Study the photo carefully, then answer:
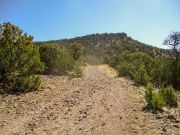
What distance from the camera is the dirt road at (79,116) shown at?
39.3ft

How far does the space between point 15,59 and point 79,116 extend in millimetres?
9234

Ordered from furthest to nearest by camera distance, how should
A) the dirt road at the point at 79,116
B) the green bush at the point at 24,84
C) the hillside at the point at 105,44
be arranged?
1. the hillside at the point at 105,44
2. the green bush at the point at 24,84
3. the dirt road at the point at 79,116

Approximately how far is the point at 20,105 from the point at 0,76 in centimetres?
607

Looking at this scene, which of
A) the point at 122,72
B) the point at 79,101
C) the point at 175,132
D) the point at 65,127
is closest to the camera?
the point at 175,132

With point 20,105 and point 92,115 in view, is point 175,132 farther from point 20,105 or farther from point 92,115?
point 20,105

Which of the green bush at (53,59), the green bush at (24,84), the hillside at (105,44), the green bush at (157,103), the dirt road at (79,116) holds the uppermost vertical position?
the hillside at (105,44)

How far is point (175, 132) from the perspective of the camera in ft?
38.0

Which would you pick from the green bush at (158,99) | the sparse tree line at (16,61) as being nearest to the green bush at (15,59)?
the sparse tree line at (16,61)

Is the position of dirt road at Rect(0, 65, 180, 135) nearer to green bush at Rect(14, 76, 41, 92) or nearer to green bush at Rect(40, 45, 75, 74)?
green bush at Rect(14, 76, 41, 92)

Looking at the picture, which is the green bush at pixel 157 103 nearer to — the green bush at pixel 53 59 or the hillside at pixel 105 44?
the green bush at pixel 53 59

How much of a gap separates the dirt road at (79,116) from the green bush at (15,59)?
1960 millimetres

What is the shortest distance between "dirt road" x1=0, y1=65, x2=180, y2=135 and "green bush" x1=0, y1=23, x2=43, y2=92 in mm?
1960

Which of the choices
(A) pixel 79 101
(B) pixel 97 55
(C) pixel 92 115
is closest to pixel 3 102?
(A) pixel 79 101

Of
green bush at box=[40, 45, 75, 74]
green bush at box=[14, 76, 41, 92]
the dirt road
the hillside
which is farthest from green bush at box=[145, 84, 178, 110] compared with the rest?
the hillside
